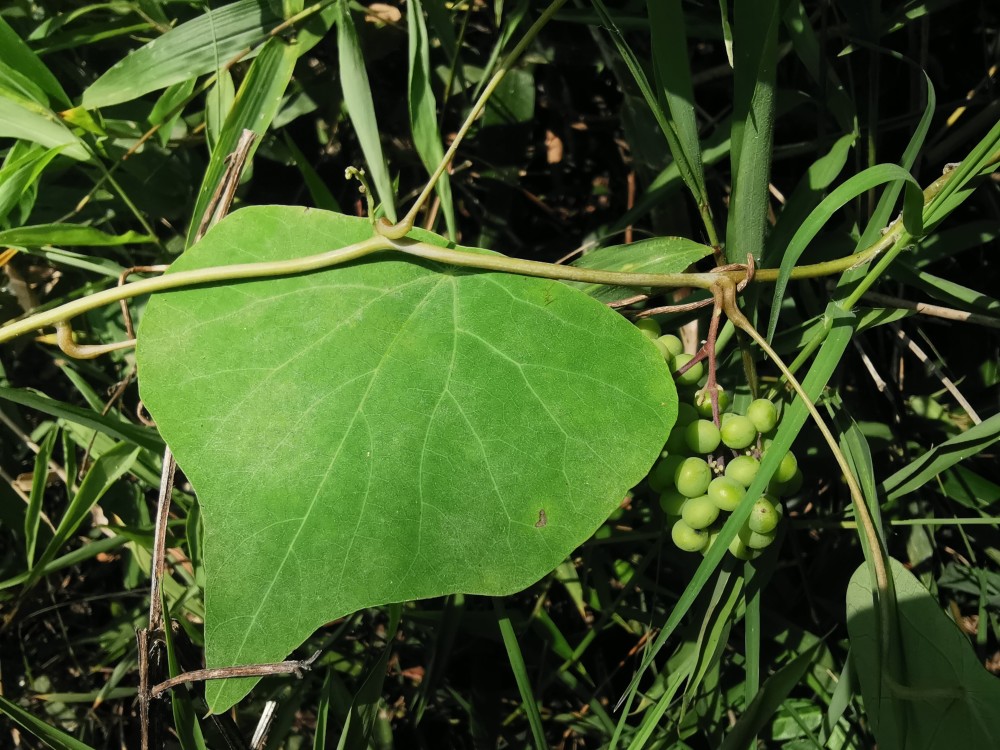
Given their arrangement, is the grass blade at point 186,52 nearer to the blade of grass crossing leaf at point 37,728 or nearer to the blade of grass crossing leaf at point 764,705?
the blade of grass crossing leaf at point 37,728

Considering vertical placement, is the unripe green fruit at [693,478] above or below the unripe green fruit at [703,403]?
below

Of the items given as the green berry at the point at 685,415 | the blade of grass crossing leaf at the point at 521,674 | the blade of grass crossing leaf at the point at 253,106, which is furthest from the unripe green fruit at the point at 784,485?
the blade of grass crossing leaf at the point at 253,106

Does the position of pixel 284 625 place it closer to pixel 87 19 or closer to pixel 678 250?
pixel 678 250

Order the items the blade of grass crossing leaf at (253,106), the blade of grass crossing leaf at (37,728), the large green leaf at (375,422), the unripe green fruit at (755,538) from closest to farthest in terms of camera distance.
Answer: the large green leaf at (375,422) → the unripe green fruit at (755,538) → the blade of grass crossing leaf at (37,728) → the blade of grass crossing leaf at (253,106)

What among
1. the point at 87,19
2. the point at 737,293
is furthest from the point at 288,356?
the point at 87,19

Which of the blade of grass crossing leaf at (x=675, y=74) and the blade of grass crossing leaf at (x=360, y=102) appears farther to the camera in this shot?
the blade of grass crossing leaf at (x=360, y=102)

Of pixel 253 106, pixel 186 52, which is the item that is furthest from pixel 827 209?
pixel 186 52

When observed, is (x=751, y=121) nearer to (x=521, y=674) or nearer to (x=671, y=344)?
(x=671, y=344)

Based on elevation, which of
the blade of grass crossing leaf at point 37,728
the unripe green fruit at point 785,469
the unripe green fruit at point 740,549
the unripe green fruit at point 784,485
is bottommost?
the blade of grass crossing leaf at point 37,728
